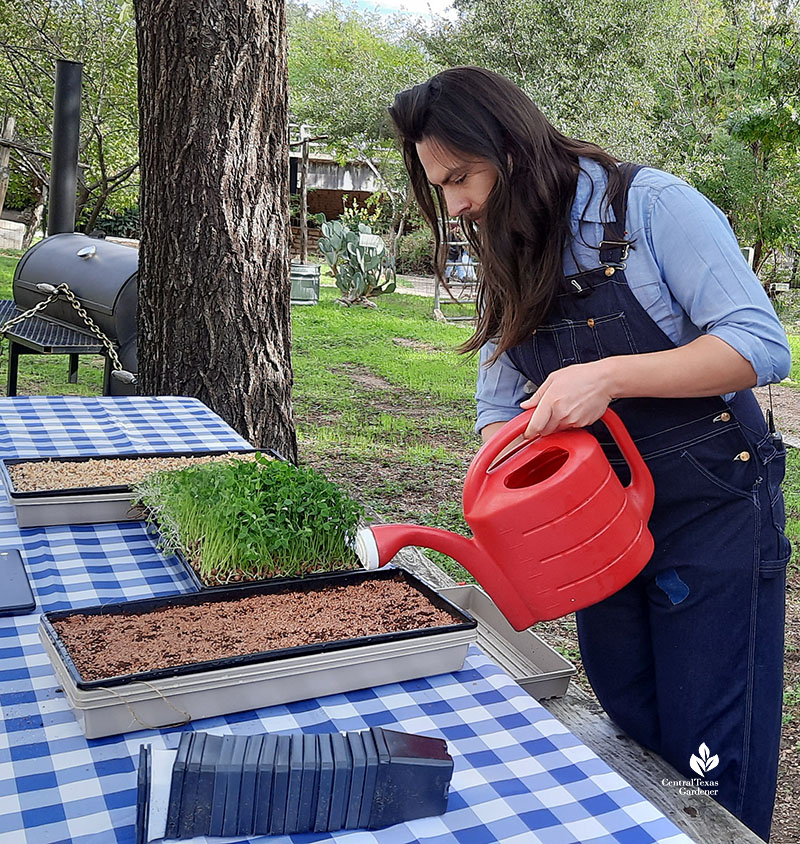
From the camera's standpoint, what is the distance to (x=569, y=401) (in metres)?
1.29

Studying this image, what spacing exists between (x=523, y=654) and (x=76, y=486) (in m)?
0.89

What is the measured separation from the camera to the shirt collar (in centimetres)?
157

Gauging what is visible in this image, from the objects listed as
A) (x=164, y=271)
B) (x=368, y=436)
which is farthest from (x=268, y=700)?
(x=368, y=436)

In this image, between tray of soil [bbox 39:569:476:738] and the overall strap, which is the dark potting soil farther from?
the overall strap

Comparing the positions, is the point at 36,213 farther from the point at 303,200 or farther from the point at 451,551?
the point at 451,551

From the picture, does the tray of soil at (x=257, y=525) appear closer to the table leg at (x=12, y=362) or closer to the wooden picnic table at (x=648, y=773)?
the wooden picnic table at (x=648, y=773)

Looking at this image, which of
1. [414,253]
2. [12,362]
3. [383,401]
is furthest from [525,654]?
[414,253]

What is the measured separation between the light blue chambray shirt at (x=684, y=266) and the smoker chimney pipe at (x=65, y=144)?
469cm

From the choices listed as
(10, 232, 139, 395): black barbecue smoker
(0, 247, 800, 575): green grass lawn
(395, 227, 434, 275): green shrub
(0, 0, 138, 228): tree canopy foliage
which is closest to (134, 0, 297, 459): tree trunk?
(0, 247, 800, 575): green grass lawn

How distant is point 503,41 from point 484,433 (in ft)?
43.9

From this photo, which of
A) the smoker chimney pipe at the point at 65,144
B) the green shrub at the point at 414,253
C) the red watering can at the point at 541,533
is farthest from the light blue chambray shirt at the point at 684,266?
the green shrub at the point at 414,253

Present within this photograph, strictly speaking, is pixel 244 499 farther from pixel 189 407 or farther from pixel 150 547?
pixel 189 407

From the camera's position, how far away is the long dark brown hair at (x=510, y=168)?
4.82 feet

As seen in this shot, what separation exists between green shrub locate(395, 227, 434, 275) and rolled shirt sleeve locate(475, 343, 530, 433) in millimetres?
15650
